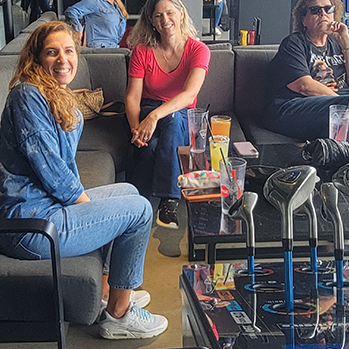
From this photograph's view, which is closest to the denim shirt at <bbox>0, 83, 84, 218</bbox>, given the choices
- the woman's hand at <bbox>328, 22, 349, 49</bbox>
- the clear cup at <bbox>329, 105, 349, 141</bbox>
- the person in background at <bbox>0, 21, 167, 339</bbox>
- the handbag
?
the person in background at <bbox>0, 21, 167, 339</bbox>

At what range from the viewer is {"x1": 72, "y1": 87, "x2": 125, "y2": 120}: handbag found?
323 centimetres

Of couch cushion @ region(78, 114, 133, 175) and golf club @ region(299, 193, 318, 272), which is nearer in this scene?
golf club @ region(299, 193, 318, 272)

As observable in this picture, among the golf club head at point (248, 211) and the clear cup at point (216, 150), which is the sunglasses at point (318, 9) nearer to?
the clear cup at point (216, 150)

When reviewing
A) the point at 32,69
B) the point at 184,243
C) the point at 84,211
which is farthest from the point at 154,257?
the point at 32,69

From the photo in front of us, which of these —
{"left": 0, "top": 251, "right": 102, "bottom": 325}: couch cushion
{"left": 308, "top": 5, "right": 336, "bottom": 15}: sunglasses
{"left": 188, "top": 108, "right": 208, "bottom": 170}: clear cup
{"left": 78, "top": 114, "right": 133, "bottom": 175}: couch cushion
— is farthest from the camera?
{"left": 308, "top": 5, "right": 336, "bottom": 15}: sunglasses

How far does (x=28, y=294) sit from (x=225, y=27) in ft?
23.8

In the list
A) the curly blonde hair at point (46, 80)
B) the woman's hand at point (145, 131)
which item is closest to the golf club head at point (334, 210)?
the curly blonde hair at point (46, 80)

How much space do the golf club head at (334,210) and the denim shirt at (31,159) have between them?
0.91 metres

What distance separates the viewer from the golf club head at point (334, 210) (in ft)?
3.77

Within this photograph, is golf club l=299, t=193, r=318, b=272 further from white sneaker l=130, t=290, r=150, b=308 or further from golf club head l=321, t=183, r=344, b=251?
white sneaker l=130, t=290, r=150, b=308

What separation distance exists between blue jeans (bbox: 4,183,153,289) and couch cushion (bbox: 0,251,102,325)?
0.22ft

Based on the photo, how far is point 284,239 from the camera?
112 centimetres

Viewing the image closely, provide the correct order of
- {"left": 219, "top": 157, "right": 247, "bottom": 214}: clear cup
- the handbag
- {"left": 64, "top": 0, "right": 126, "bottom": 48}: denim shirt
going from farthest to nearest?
{"left": 64, "top": 0, "right": 126, "bottom": 48}: denim shirt < the handbag < {"left": 219, "top": 157, "right": 247, "bottom": 214}: clear cup

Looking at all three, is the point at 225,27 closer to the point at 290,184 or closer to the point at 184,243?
the point at 184,243
